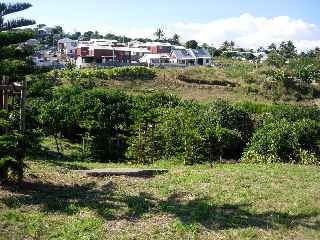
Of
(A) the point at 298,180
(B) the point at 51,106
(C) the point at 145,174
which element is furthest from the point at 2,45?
(B) the point at 51,106

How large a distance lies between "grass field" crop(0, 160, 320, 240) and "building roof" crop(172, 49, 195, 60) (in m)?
61.9

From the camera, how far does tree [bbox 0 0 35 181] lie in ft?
32.0

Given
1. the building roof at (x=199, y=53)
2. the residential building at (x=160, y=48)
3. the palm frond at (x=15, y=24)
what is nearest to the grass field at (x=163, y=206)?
the palm frond at (x=15, y=24)

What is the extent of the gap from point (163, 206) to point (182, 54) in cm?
6656

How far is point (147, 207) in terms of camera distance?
969 cm

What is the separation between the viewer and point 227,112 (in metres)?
20.5

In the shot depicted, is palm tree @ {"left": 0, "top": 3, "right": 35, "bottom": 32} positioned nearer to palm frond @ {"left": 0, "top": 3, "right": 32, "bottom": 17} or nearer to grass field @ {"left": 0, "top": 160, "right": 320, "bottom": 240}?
palm frond @ {"left": 0, "top": 3, "right": 32, "bottom": 17}

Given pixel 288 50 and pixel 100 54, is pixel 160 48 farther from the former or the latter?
pixel 288 50

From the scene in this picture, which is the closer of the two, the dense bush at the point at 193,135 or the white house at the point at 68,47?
the dense bush at the point at 193,135

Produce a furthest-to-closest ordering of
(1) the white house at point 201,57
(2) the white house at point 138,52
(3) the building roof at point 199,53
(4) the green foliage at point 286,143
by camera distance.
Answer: (2) the white house at point 138,52, (3) the building roof at point 199,53, (1) the white house at point 201,57, (4) the green foliage at point 286,143

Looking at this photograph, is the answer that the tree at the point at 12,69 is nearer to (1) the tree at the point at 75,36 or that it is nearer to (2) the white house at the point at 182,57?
(2) the white house at the point at 182,57

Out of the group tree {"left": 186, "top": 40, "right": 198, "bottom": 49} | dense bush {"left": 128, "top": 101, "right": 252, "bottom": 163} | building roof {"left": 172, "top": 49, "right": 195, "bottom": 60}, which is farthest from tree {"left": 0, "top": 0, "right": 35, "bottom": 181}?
tree {"left": 186, "top": 40, "right": 198, "bottom": 49}

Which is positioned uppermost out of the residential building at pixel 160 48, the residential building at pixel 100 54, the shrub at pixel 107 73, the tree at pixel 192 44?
the tree at pixel 192 44

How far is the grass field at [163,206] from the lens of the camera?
8484 mm
